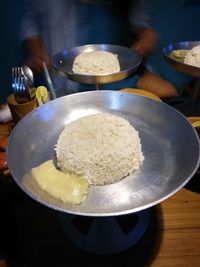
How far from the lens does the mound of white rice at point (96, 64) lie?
1.27 meters

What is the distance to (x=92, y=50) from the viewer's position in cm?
153

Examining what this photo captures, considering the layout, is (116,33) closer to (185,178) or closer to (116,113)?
(116,113)

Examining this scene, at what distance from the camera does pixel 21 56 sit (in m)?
2.43

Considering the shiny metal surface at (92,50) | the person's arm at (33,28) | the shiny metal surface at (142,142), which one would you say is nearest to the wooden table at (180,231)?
the shiny metal surface at (142,142)

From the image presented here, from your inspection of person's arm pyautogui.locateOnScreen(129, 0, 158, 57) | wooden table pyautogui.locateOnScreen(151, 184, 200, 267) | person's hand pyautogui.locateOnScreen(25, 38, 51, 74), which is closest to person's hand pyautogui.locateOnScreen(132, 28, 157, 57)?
person's arm pyautogui.locateOnScreen(129, 0, 158, 57)

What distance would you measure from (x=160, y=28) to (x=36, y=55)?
1497mm

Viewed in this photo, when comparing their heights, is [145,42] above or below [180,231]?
above

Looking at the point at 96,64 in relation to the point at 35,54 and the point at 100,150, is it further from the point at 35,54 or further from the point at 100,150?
the point at 100,150

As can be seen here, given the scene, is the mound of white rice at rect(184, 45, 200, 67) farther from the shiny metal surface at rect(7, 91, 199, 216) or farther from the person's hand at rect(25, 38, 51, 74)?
the person's hand at rect(25, 38, 51, 74)

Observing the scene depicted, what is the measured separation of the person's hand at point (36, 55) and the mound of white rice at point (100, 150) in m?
0.59

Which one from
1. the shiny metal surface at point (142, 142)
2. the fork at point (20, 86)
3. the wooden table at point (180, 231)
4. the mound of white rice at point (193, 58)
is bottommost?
the wooden table at point (180, 231)

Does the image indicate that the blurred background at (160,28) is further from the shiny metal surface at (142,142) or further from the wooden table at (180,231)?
the wooden table at (180,231)

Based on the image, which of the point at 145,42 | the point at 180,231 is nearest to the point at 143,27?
the point at 145,42

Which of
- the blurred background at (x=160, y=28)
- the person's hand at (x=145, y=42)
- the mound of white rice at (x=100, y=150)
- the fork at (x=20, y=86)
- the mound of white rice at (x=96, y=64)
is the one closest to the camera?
the mound of white rice at (x=100, y=150)
